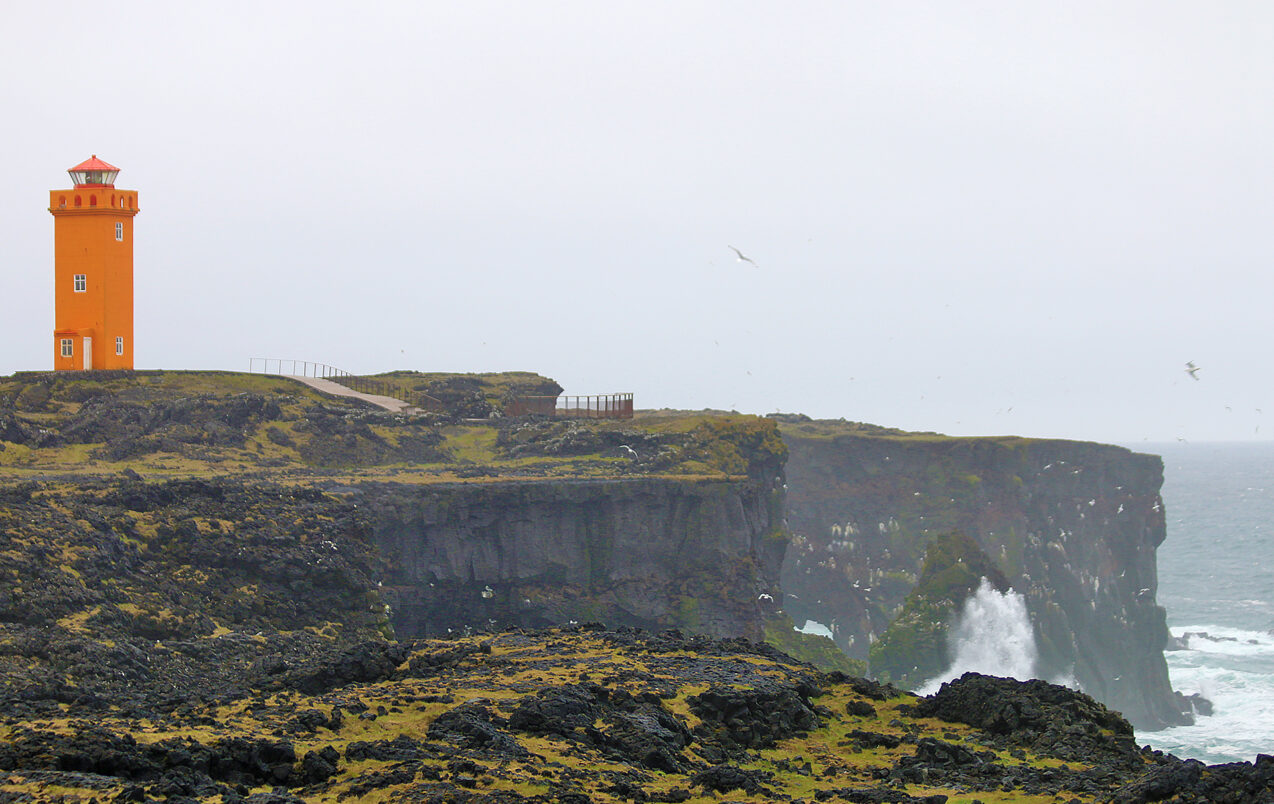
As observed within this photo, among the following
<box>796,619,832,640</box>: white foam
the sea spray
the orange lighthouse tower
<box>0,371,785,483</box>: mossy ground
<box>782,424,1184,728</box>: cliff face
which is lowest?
<box>796,619,832,640</box>: white foam

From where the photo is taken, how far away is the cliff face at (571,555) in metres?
74.4

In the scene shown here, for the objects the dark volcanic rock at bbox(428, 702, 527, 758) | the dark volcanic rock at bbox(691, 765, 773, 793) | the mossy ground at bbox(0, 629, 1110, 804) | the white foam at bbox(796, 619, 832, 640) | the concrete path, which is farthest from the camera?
the white foam at bbox(796, 619, 832, 640)

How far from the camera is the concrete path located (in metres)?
96.9

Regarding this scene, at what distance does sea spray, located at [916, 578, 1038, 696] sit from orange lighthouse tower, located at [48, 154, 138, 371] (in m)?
56.8

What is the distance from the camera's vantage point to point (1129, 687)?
4183 inches

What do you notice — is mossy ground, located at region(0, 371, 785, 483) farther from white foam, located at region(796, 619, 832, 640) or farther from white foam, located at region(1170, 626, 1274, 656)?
white foam, located at region(1170, 626, 1274, 656)

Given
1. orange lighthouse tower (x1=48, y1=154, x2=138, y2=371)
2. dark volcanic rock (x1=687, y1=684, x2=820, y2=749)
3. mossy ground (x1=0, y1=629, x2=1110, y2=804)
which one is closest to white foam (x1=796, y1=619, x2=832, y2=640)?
orange lighthouse tower (x1=48, y1=154, x2=138, y2=371)

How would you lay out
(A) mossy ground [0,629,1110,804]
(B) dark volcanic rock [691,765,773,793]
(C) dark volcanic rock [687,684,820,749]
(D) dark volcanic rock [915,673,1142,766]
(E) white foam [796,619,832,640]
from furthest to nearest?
(E) white foam [796,619,832,640], (C) dark volcanic rock [687,684,820,749], (D) dark volcanic rock [915,673,1142,766], (B) dark volcanic rock [691,765,773,793], (A) mossy ground [0,629,1110,804]

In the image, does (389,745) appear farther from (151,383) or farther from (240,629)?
(151,383)

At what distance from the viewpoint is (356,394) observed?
327ft

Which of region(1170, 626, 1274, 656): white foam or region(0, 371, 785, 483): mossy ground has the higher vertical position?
region(0, 371, 785, 483): mossy ground

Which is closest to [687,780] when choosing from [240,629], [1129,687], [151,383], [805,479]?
[240,629]

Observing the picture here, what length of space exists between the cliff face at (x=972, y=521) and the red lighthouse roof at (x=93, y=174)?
63503 millimetres

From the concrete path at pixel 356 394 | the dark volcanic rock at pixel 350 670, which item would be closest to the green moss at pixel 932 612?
the concrete path at pixel 356 394
